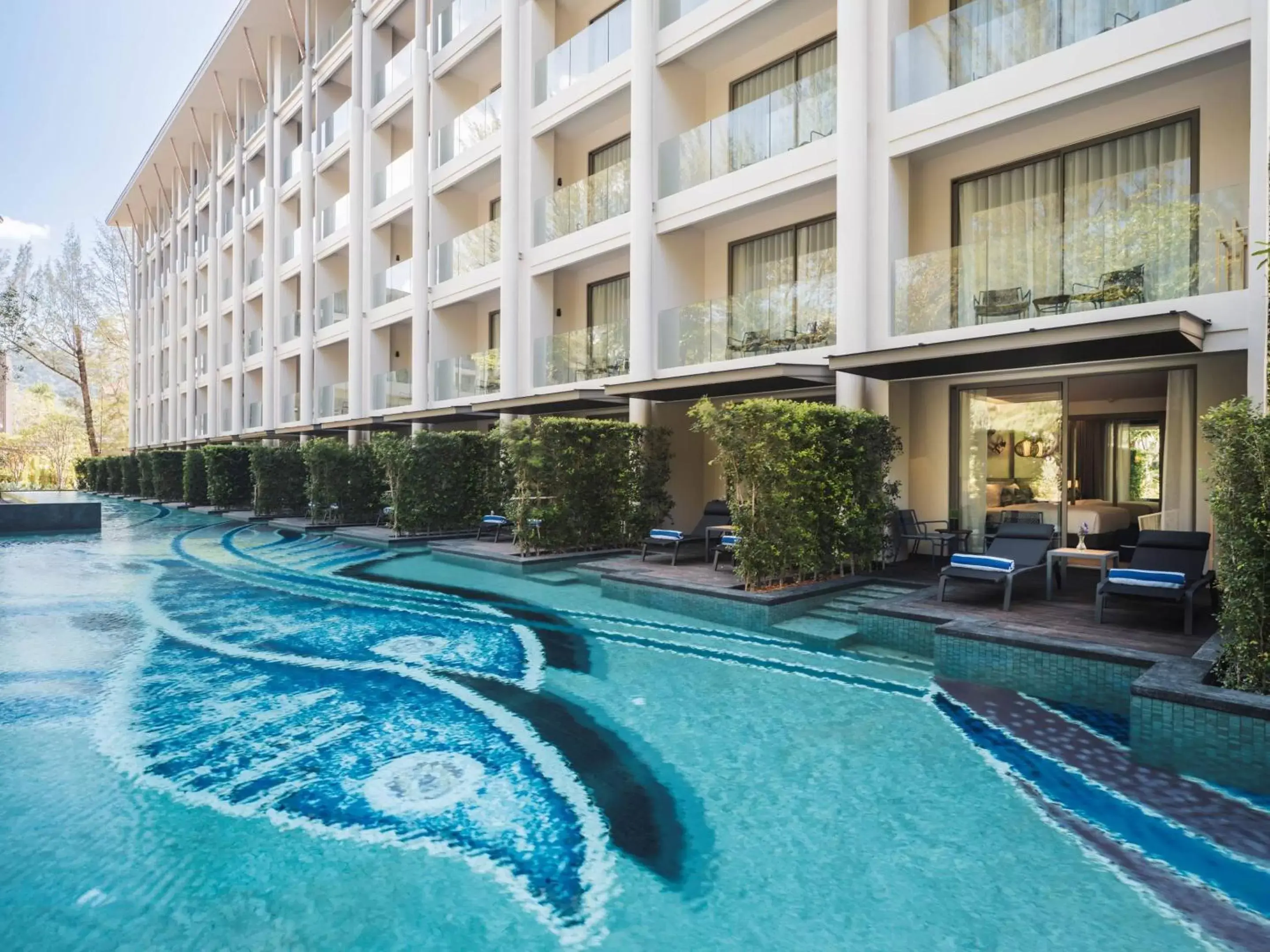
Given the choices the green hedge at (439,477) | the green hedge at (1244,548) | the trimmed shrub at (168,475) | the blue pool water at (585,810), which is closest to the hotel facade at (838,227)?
the green hedge at (439,477)

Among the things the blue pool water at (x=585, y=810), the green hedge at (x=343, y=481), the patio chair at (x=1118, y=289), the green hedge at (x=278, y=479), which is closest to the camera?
the blue pool water at (x=585, y=810)

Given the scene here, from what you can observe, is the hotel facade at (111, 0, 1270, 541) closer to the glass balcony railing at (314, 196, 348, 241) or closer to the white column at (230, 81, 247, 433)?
the glass balcony railing at (314, 196, 348, 241)

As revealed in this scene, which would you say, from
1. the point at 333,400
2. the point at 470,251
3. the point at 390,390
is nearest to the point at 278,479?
the point at 333,400

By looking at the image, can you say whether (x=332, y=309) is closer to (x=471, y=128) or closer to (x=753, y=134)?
(x=471, y=128)

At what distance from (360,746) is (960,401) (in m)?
9.99

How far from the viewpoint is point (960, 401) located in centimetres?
1154

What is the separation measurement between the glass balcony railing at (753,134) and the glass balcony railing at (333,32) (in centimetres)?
1696

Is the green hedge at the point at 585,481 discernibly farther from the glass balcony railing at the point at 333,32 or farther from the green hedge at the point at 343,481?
the glass balcony railing at the point at 333,32

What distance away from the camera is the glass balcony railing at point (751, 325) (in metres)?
12.0

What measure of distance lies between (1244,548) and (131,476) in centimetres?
4197

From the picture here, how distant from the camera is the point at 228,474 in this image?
2433 centimetres

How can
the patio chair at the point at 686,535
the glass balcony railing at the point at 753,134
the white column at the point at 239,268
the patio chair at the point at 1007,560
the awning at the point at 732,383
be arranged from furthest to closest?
the white column at the point at 239,268
the glass balcony railing at the point at 753,134
the patio chair at the point at 686,535
the awning at the point at 732,383
the patio chair at the point at 1007,560

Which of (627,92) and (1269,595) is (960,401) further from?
(627,92)

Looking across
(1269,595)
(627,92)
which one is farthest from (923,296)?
(627,92)
